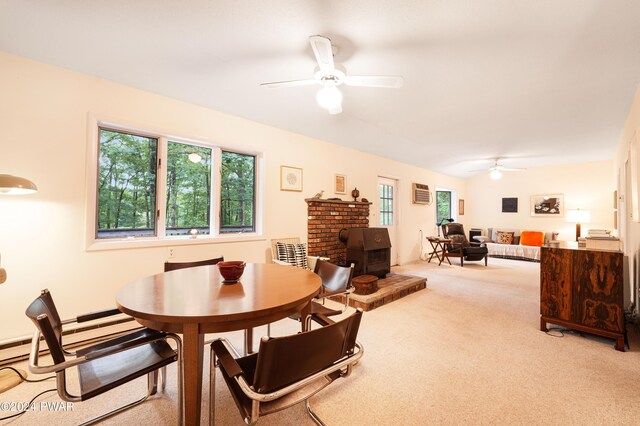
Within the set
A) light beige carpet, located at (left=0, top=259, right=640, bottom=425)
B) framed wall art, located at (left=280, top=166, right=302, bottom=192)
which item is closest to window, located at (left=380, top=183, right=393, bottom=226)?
framed wall art, located at (left=280, top=166, right=302, bottom=192)

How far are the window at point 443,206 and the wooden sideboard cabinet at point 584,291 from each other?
498 cm

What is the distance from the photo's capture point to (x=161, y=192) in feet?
9.66

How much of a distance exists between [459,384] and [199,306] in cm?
181

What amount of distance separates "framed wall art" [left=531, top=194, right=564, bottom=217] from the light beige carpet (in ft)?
17.4

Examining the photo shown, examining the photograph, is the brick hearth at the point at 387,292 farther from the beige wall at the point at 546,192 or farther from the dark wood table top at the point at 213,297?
the beige wall at the point at 546,192

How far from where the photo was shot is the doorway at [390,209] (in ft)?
19.3

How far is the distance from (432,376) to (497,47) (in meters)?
2.58

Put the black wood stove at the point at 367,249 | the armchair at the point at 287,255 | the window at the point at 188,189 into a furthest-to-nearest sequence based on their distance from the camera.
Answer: the black wood stove at the point at 367,249 → the armchair at the point at 287,255 → the window at the point at 188,189

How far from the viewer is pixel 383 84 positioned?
2.09 m

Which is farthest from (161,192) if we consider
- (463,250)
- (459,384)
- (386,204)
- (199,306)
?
(463,250)

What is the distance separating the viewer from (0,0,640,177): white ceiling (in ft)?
5.76

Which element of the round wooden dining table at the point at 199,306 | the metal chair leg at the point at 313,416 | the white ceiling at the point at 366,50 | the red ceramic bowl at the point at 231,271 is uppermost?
the white ceiling at the point at 366,50

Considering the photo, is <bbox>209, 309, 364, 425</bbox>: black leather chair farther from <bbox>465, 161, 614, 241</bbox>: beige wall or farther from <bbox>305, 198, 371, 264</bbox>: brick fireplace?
<bbox>465, 161, 614, 241</bbox>: beige wall

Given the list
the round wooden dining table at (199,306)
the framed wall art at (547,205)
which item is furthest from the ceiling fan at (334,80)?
the framed wall art at (547,205)
